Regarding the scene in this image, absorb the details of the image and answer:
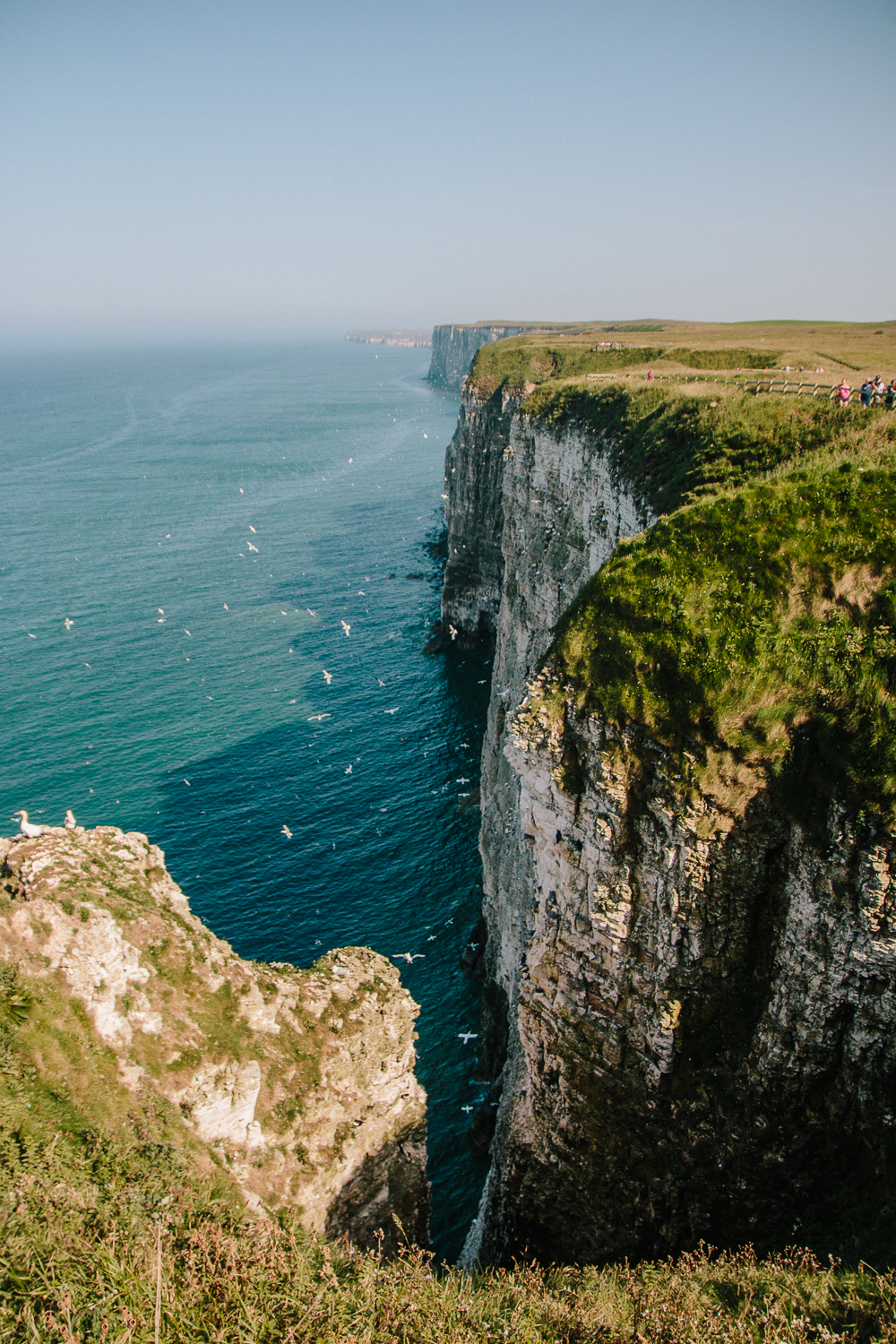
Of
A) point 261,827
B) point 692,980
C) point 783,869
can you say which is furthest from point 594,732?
point 261,827

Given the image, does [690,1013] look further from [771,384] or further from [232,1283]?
[771,384]

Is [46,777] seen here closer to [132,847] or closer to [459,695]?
[459,695]

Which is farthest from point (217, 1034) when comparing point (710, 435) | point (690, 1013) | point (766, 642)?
point (710, 435)

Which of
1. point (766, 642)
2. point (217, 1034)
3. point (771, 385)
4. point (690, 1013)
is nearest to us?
point (766, 642)

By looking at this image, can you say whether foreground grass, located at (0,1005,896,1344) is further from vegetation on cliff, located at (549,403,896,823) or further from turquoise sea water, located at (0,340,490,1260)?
turquoise sea water, located at (0,340,490,1260)

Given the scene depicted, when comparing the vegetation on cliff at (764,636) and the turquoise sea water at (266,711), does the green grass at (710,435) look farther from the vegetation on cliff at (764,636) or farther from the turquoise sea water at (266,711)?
the turquoise sea water at (266,711)
